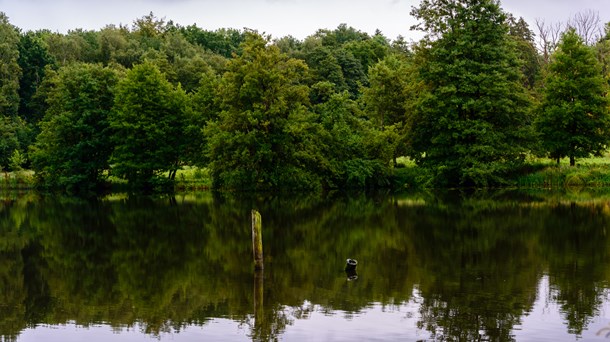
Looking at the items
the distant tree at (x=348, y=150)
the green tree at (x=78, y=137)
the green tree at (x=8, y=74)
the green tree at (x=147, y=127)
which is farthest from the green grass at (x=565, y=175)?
the green tree at (x=8, y=74)

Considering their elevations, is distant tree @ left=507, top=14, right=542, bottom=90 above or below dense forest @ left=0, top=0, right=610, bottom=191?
above

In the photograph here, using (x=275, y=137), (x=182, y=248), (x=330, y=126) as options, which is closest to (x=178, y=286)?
(x=182, y=248)

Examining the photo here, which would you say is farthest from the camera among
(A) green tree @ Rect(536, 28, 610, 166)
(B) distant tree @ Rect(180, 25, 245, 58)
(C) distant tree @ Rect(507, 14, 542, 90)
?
(B) distant tree @ Rect(180, 25, 245, 58)

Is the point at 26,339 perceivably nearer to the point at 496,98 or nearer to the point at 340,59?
the point at 496,98

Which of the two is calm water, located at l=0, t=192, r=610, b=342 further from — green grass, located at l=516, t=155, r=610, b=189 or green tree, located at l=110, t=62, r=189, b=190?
green tree, located at l=110, t=62, r=189, b=190

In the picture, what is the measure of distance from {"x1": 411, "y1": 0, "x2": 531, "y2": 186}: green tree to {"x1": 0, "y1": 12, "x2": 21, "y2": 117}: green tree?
151ft

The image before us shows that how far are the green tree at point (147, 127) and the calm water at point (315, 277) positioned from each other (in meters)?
21.8

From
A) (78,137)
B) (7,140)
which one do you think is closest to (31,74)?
(7,140)

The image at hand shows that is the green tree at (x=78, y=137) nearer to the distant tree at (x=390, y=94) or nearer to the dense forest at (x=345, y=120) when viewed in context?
the dense forest at (x=345, y=120)

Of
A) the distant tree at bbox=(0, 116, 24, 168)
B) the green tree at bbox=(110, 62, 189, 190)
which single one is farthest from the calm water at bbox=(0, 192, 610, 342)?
the distant tree at bbox=(0, 116, 24, 168)

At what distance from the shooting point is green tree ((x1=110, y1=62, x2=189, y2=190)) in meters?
54.9

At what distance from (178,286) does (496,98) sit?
Result: 39752mm

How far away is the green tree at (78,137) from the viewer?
57094mm

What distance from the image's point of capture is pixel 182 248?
23141 millimetres
